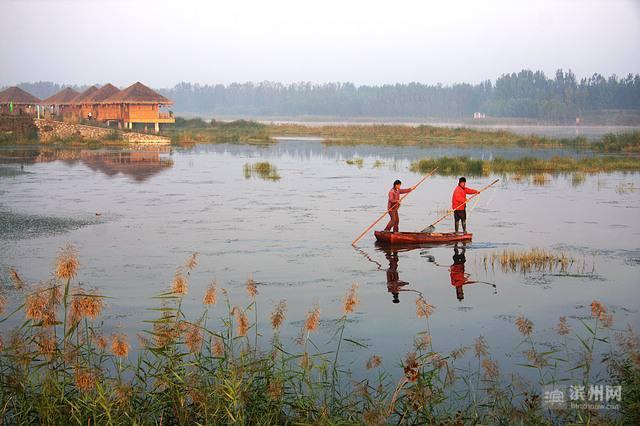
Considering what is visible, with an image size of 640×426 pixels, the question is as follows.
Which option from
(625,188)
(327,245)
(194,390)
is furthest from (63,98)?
(194,390)

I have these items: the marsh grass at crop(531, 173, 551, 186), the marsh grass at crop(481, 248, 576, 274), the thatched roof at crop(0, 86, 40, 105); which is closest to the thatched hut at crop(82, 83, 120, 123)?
the thatched roof at crop(0, 86, 40, 105)

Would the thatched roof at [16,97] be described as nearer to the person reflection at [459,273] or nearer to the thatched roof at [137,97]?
the thatched roof at [137,97]

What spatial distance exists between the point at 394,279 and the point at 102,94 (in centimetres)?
5357

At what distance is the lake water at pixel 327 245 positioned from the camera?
35.1ft

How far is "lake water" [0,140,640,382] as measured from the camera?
10.7 metres

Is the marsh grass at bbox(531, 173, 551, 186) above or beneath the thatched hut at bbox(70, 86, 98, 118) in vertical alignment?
beneath

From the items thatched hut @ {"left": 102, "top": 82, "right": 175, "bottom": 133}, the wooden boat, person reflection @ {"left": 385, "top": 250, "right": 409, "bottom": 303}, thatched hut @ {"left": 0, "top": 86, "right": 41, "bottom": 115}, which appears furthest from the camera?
thatched hut @ {"left": 0, "top": 86, "right": 41, "bottom": 115}

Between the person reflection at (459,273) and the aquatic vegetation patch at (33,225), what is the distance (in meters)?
8.62

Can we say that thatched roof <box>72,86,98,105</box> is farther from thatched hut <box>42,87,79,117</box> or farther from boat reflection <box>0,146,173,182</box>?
boat reflection <box>0,146,173,182</box>

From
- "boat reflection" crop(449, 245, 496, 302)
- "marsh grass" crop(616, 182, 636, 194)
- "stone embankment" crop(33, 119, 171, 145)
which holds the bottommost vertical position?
"boat reflection" crop(449, 245, 496, 302)

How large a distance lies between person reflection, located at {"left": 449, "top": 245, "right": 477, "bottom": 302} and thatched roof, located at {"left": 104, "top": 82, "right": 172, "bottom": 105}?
44981 millimetres

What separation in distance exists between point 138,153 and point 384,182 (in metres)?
19.9

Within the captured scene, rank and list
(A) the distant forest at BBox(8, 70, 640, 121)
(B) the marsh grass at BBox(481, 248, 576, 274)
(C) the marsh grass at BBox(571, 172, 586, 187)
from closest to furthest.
Result: 1. (B) the marsh grass at BBox(481, 248, 576, 274)
2. (C) the marsh grass at BBox(571, 172, 586, 187)
3. (A) the distant forest at BBox(8, 70, 640, 121)

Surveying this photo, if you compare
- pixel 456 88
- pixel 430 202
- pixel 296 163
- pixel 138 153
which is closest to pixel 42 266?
pixel 430 202
